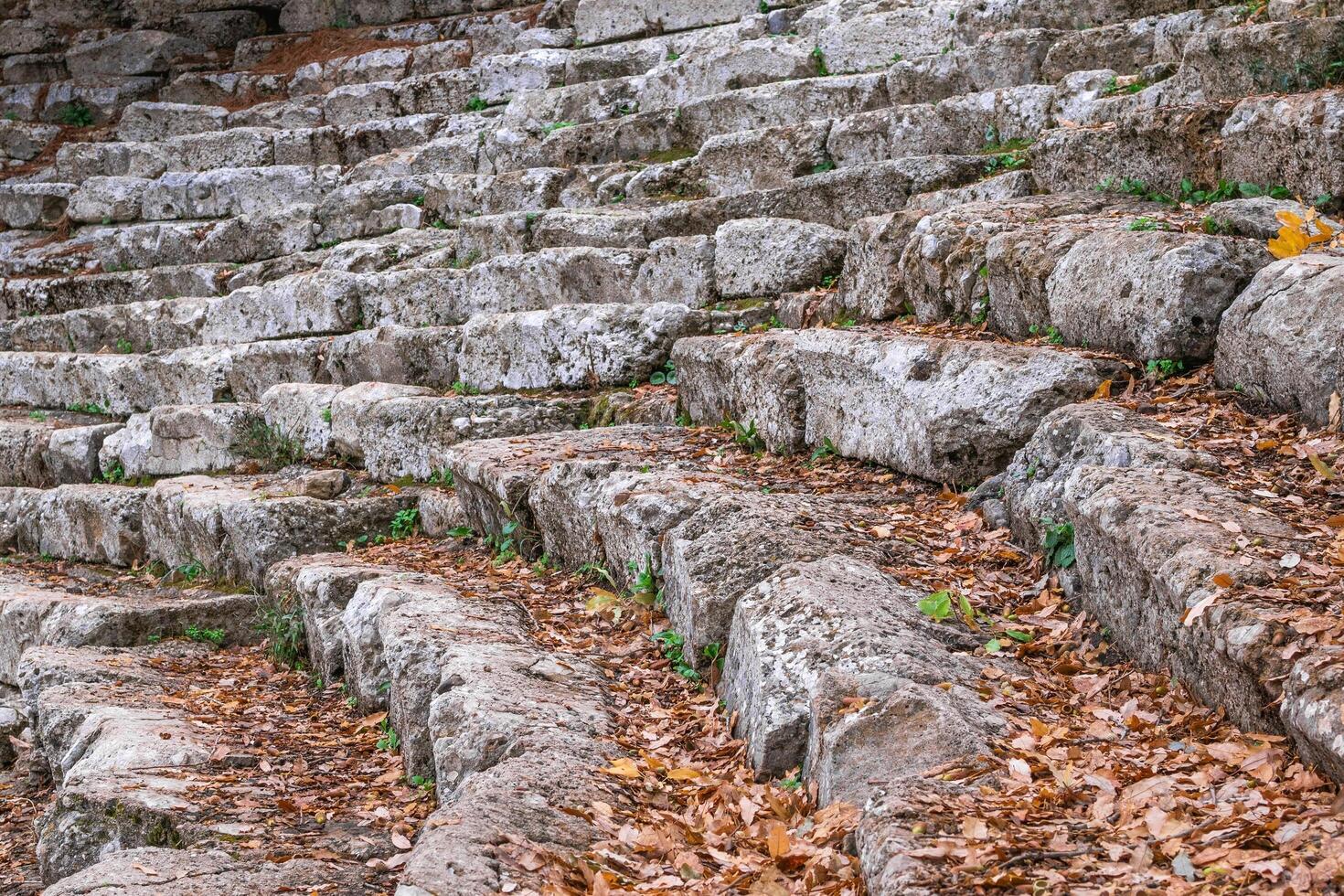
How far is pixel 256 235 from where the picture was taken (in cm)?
1410

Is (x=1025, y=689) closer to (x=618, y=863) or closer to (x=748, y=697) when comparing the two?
(x=748, y=697)

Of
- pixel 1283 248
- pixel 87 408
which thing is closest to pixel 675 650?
pixel 1283 248

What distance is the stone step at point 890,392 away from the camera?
556cm

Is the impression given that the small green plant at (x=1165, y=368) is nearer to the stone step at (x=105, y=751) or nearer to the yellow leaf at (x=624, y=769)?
the yellow leaf at (x=624, y=769)

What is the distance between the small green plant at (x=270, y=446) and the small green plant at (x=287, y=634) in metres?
A: 2.28

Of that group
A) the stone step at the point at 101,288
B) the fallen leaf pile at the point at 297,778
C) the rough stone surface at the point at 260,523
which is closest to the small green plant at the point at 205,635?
the rough stone surface at the point at 260,523

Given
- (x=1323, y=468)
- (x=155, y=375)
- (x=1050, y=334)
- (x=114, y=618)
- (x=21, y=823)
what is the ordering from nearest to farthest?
(x=1323, y=468) → (x=1050, y=334) → (x=21, y=823) → (x=114, y=618) → (x=155, y=375)

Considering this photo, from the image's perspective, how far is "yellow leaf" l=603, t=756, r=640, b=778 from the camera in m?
4.36

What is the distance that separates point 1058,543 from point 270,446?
22.4ft

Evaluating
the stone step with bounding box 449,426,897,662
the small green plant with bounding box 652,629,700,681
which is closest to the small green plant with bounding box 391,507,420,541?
the stone step with bounding box 449,426,897,662

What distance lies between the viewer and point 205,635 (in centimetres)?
796

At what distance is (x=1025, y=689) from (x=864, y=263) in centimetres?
395

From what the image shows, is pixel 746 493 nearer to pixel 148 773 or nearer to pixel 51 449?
pixel 148 773

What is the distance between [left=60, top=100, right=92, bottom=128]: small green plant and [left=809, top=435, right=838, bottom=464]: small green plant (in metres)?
16.4
